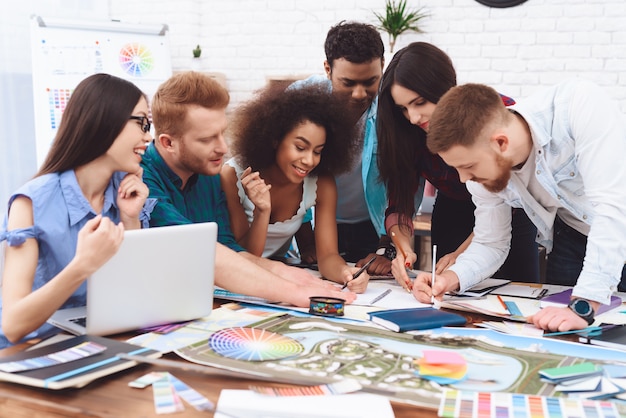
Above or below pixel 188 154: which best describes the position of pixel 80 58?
above

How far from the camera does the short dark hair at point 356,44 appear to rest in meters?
2.22

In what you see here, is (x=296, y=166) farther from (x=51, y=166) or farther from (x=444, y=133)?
(x=51, y=166)

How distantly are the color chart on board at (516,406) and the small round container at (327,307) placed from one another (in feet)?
1.55

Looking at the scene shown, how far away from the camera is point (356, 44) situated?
7.28 feet

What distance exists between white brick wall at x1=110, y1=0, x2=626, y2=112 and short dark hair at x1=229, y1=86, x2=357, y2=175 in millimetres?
2373

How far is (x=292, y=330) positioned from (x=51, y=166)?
2.08 feet

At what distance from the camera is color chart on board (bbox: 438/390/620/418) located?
95cm

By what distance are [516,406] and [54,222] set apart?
37.9 inches

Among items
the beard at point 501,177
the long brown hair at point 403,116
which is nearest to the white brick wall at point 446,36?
the long brown hair at point 403,116

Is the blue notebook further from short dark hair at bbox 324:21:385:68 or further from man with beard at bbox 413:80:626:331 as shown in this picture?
short dark hair at bbox 324:21:385:68

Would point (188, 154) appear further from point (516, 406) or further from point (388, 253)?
point (516, 406)

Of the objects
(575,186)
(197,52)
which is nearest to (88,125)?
(575,186)

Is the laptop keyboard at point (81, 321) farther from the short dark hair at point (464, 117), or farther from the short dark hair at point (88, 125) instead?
the short dark hair at point (464, 117)

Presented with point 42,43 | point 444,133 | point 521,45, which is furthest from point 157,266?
point 521,45
